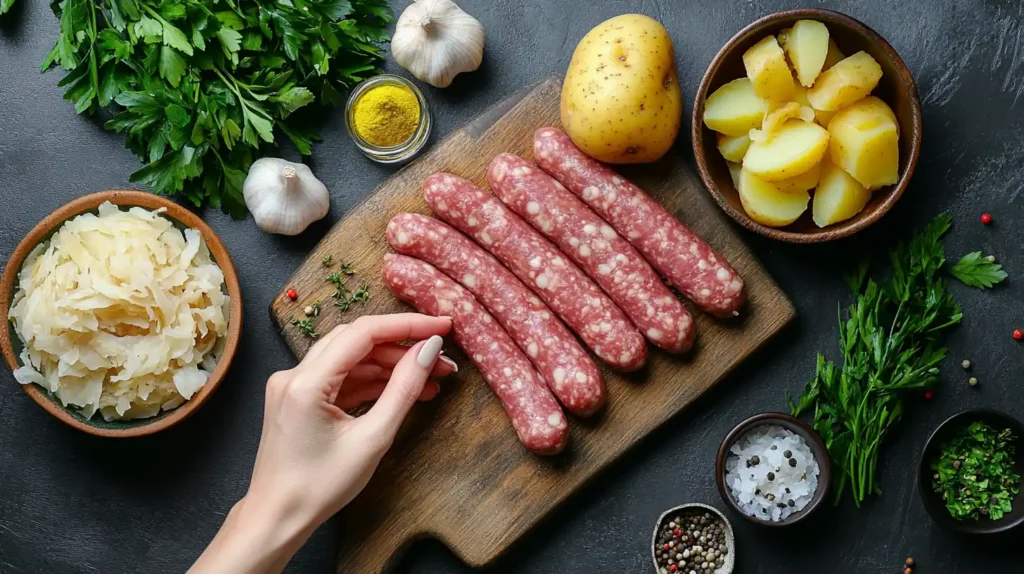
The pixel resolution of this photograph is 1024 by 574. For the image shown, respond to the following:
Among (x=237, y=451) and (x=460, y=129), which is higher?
(x=460, y=129)

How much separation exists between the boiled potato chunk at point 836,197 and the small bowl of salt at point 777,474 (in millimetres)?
787

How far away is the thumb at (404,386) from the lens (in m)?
3.04

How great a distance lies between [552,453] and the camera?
3363 millimetres

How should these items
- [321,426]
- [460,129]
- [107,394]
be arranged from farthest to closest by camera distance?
1. [460,129]
2. [107,394]
3. [321,426]

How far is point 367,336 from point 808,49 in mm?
1939

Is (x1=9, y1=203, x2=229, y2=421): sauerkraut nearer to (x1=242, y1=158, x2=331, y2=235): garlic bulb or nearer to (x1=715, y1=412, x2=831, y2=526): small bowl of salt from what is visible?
(x1=242, y1=158, x2=331, y2=235): garlic bulb

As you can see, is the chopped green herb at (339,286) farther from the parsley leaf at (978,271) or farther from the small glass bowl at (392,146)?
the parsley leaf at (978,271)

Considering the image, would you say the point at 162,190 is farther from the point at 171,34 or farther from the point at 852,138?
the point at 852,138

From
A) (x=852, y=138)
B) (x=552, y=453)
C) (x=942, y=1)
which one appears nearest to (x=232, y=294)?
(x=552, y=453)

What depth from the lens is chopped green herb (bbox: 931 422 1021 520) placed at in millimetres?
3242

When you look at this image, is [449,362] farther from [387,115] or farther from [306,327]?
[387,115]

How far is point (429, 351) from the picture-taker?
3111mm

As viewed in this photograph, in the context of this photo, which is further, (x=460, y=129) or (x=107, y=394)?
(x=460, y=129)

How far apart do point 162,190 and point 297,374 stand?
42.6 inches
